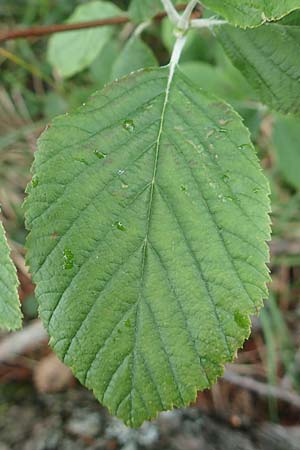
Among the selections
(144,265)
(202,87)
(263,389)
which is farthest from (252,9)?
(263,389)

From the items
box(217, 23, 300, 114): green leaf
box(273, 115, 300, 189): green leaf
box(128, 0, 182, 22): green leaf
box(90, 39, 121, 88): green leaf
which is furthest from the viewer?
box(90, 39, 121, 88): green leaf

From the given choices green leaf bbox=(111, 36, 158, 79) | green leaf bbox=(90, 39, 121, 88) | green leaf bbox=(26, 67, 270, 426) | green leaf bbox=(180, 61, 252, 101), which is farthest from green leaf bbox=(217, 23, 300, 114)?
green leaf bbox=(90, 39, 121, 88)

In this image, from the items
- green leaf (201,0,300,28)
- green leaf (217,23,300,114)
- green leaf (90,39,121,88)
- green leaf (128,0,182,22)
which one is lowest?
green leaf (217,23,300,114)

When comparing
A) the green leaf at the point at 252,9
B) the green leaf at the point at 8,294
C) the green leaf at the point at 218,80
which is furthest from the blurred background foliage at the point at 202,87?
the green leaf at the point at 8,294

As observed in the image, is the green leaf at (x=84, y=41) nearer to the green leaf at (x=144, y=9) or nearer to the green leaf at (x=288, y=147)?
the green leaf at (x=144, y=9)

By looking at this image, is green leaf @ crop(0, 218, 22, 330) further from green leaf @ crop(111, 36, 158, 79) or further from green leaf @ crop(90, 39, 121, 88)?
green leaf @ crop(90, 39, 121, 88)

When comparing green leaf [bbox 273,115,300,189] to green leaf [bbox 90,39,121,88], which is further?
green leaf [bbox 90,39,121,88]

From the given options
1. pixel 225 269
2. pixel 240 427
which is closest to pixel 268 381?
pixel 240 427
